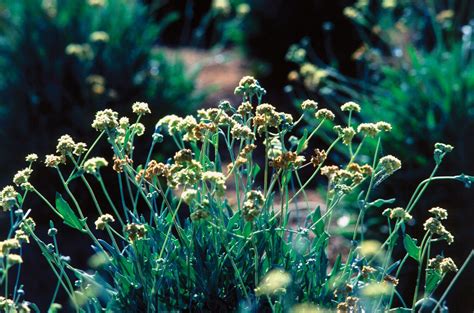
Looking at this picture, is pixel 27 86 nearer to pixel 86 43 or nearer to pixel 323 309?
pixel 86 43

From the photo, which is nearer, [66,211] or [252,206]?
[252,206]

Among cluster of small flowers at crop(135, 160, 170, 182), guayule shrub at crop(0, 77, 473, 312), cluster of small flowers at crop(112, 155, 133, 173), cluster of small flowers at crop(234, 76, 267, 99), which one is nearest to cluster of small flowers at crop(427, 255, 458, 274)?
guayule shrub at crop(0, 77, 473, 312)

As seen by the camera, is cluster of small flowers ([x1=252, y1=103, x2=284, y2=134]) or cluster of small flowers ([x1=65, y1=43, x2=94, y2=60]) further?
cluster of small flowers ([x1=65, y1=43, x2=94, y2=60])

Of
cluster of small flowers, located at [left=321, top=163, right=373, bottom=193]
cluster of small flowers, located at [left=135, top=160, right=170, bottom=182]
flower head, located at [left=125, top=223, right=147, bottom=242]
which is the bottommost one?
flower head, located at [left=125, top=223, right=147, bottom=242]

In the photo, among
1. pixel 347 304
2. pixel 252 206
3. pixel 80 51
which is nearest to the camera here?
pixel 252 206

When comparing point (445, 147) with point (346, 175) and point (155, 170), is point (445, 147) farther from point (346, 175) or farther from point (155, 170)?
point (155, 170)


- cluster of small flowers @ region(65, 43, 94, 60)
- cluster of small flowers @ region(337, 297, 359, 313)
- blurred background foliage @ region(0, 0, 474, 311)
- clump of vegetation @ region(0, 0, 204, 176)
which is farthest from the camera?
clump of vegetation @ region(0, 0, 204, 176)

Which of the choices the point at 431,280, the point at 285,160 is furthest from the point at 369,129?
the point at 431,280

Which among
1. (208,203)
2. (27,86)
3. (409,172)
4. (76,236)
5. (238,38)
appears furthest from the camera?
(238,38)

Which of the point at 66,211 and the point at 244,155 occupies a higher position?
the point at 244,155

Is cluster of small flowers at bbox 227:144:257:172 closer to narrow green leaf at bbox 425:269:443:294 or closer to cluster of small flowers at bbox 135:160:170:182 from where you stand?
cluster of small flowers at bbox 135:160:170:182

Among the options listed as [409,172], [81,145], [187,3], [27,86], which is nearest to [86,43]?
[27,86]
